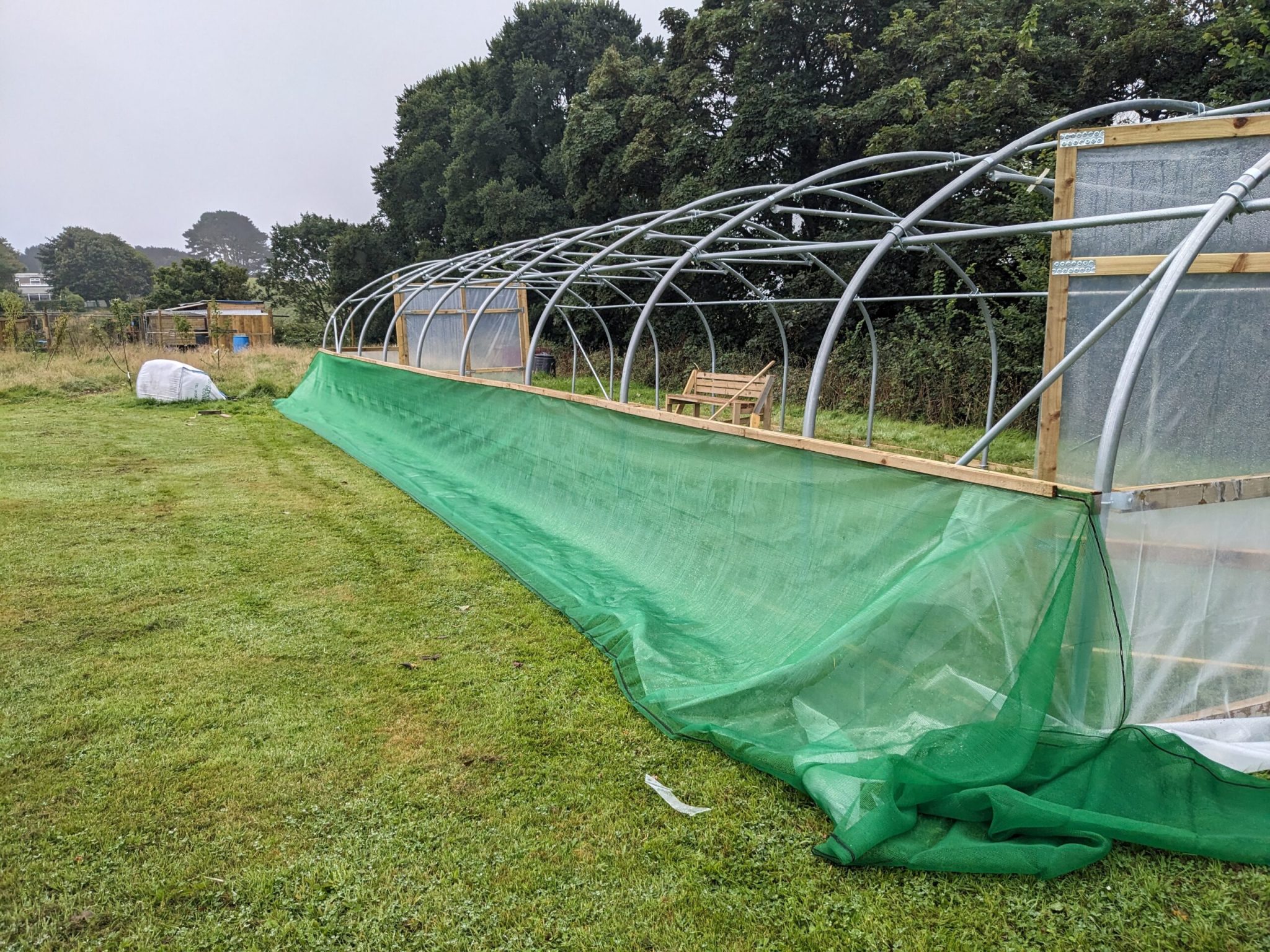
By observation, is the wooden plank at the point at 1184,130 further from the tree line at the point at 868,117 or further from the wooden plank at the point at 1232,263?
the tree line at the point at 868,117

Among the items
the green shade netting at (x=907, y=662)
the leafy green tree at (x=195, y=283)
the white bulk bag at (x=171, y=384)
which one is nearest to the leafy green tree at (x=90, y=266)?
the leafy green tree at (x=195, y=283)

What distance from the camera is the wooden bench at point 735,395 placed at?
1012 centimetres

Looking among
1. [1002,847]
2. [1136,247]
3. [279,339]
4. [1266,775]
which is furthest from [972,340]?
[279,339]

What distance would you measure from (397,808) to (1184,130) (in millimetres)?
4570

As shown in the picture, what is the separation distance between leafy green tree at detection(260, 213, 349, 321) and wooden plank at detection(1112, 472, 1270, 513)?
37.9m

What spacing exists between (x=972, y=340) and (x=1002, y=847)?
37.3 ft

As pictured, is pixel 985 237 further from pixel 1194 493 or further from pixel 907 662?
pixel 907 662

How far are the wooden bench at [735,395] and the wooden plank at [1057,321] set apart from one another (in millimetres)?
5400

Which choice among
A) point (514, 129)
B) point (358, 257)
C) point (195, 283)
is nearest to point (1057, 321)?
point (514, 129)

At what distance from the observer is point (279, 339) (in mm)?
35250

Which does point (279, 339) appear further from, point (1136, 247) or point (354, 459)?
point (1136, 247)

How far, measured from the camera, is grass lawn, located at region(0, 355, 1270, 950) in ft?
8.18

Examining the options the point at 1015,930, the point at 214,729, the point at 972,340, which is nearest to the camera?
the point at 1015,930

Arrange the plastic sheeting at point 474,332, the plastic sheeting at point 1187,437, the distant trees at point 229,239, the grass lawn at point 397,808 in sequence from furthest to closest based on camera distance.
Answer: the distant trees at point 229,239 → the plastic sheeting at point 474,332 → the plastic sheeting at point 1187,437 → the grass lawn at point 397,808
